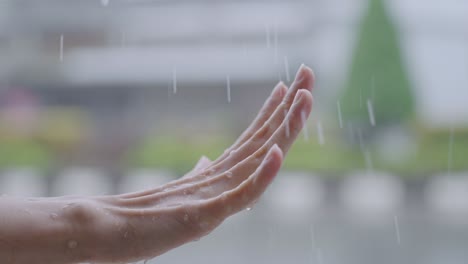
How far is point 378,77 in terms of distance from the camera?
459 inches

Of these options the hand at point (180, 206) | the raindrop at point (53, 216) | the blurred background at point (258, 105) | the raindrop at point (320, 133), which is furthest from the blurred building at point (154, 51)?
the raindrop at point (53, 216)

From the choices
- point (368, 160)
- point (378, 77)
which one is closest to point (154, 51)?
point (378, 77)

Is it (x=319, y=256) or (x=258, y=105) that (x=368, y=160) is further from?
(x=258, y=105)

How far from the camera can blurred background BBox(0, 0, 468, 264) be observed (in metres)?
7.60

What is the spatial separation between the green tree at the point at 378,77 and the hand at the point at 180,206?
10.7m

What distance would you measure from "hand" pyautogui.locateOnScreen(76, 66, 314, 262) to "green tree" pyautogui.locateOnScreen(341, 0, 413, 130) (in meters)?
10.7

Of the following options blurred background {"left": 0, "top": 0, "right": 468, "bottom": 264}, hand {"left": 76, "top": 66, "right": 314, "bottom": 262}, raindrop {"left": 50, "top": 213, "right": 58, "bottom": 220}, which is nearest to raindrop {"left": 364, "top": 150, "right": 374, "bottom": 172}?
blurred background {"left": 0, "top": 0, "right": 468, "bottom": 264}

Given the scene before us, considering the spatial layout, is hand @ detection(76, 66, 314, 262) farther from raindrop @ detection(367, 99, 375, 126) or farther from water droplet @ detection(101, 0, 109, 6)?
water droplet @ detection(101, 0, 109, 6)

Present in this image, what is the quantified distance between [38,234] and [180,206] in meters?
0.18

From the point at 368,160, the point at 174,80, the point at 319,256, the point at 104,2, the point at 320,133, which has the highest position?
the point at 104,2

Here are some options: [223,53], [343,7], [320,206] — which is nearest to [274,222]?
[320,206]

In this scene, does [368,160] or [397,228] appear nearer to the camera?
[397,228]

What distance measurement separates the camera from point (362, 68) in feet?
37.9

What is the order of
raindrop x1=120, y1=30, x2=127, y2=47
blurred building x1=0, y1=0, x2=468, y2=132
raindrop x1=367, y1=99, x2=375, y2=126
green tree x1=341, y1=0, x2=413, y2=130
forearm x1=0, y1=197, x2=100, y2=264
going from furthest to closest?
1. raindrop x1=120, y1=30, x2=127, y2=47
2. blurred building x1=0, y1=0, x2=468, y2=132
3. raindrop x1=367, y1=99, x2=375, y2=126
4. green tree x1=341, y1=0, x2=413, y2=130
5. forearm x1=0, y1=197, x2=100, y2=264
